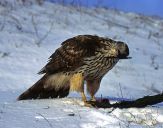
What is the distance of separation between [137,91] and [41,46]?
2355 millimetres

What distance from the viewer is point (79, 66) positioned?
6.37m

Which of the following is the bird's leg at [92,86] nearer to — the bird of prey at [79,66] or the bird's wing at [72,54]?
the bird of prey at [79,66]

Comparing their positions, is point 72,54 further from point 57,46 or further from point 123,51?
point 57,46

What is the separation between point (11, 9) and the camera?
1267cm

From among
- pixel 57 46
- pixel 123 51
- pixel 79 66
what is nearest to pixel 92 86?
pixel 79 66

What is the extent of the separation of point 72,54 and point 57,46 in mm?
4501

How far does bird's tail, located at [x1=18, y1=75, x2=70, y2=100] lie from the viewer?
6719 millimetres

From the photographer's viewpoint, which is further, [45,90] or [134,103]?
[45,90]

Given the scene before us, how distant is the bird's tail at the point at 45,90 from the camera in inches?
265

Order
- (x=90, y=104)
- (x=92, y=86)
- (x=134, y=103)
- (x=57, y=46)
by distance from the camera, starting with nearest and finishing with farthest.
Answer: (x=134, y=103)
(x=90, y=104)
(x=92, y=86)
(x=57, y=46)

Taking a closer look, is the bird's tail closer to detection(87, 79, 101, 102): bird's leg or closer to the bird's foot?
detection(87, 79, 101, 102): bird's leg

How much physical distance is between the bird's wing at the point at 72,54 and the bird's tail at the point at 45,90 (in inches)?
6.6

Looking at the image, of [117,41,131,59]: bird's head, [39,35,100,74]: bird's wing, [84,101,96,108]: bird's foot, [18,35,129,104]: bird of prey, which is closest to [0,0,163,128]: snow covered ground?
[84,101,96,108]: bird's foot

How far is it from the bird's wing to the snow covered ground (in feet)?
1.27
